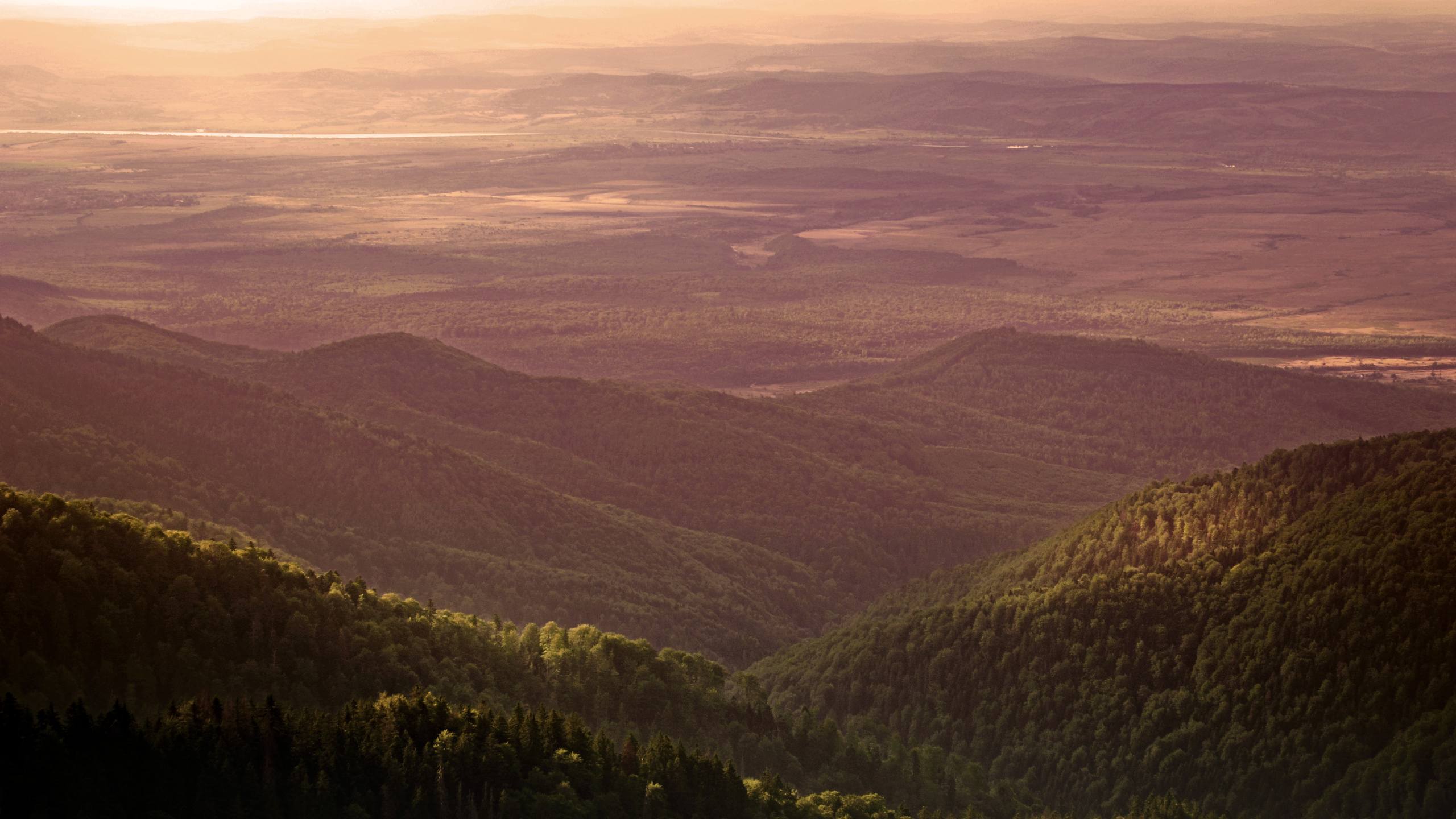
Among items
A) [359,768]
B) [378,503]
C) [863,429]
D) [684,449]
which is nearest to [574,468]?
[684,449]

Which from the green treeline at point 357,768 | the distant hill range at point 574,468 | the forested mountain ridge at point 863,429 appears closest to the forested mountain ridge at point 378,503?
the distant hill range at point 574,468

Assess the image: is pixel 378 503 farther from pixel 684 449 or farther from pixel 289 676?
pixel 289 676

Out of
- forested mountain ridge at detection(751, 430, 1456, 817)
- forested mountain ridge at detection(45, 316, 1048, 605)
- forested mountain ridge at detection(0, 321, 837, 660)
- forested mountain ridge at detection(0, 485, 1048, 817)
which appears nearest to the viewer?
forested mountain ridge at detection(0, 485, 1048, 817)

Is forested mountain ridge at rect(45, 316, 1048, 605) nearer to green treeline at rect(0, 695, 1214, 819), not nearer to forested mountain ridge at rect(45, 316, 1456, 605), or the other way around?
forested mountain ridge at rect(45, 316, 1456, 605)

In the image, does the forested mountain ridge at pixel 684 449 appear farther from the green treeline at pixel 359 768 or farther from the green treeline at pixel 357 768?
the green treeline at pixel 357 768

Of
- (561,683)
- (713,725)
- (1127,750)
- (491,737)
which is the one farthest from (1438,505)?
(491,737)

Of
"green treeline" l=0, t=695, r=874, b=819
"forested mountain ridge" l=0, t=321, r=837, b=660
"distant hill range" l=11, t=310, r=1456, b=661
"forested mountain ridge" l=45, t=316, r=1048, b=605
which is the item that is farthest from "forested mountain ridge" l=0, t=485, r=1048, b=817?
"forested mountain ridge" l=45, t=316, r=1048, b=605

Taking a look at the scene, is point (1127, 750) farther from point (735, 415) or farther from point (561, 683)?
point (735, 415)
